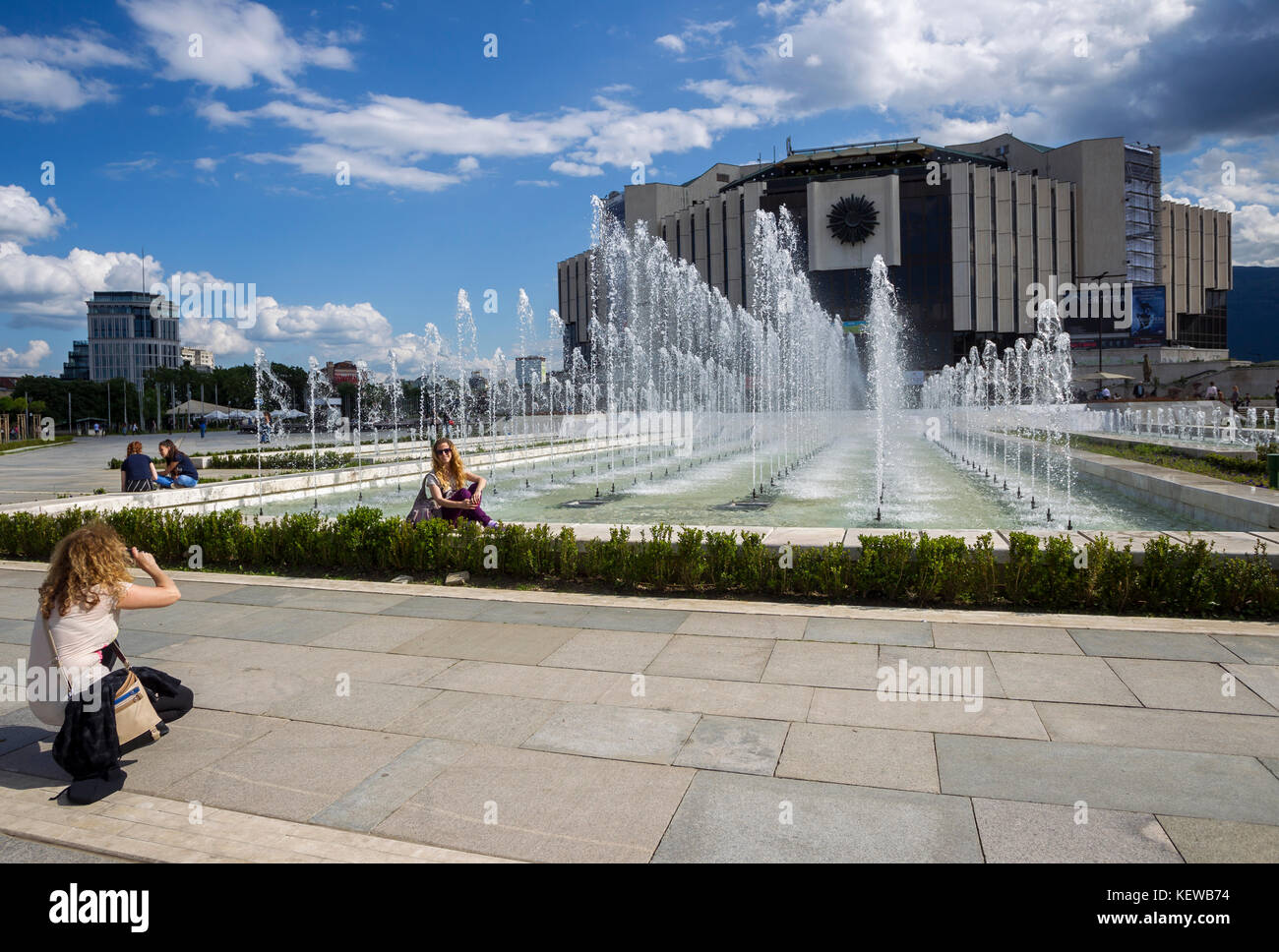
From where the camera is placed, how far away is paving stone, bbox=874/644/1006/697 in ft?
17.2

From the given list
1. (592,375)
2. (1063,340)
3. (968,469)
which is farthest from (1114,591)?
(592,375)

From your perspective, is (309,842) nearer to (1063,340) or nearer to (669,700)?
(669,700)

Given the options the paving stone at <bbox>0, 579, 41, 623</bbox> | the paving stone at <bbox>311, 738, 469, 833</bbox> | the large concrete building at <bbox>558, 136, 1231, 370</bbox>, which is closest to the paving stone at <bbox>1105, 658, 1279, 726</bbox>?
the paving stone at <bbox>311, 738, 469, 833</bbox>

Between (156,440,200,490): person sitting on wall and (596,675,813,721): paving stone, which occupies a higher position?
(156,440,200,490): person sitting on wall

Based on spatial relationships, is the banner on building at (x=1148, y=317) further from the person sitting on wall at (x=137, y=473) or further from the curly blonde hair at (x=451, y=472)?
the person sitting on wall at (x=137, y=473)

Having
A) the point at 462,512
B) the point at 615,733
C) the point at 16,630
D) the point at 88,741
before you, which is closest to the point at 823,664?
the point at 615,733

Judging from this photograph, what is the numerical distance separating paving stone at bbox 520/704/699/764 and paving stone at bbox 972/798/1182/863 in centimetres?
152

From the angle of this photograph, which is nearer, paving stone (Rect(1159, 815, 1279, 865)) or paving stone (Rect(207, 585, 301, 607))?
paving stone (Rect(1159, 815, 1279, 865))

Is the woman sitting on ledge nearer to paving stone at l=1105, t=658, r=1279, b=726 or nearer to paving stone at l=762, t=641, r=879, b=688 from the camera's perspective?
paving stone at l=762, t=641, r=879, b=688

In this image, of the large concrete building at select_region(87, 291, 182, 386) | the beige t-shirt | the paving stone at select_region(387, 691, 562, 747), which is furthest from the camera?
the large concrete building at select_region(87, 291, 182, 386)

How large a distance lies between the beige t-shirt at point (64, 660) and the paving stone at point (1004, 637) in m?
5.24

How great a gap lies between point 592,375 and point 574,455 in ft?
201

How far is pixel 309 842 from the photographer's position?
11.4 ft

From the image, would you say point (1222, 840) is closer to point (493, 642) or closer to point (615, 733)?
point (615, 733)
